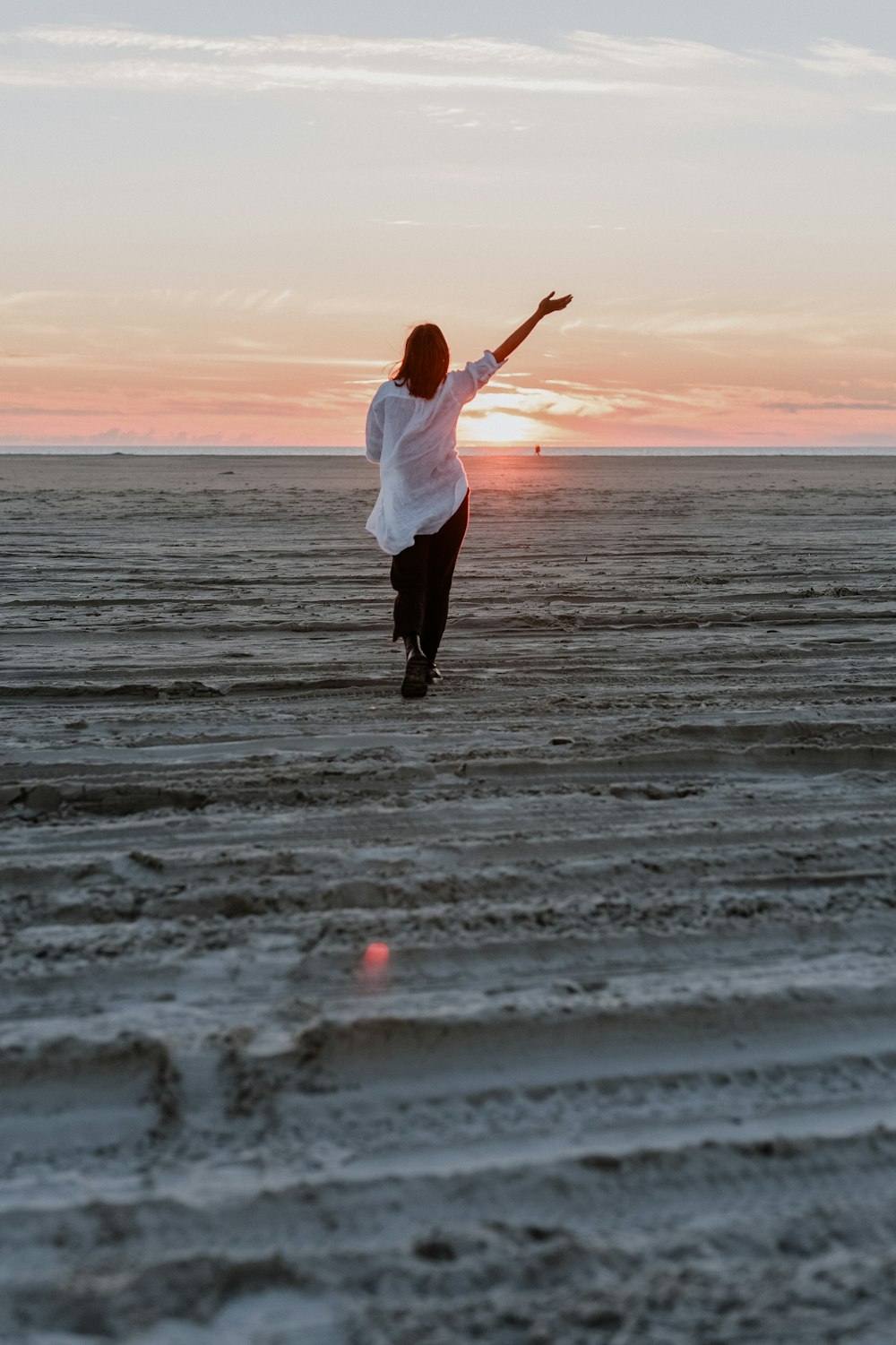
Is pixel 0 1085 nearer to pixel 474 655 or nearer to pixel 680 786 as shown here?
pixel 680 786

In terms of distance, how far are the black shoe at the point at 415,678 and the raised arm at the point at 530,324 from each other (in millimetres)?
1487

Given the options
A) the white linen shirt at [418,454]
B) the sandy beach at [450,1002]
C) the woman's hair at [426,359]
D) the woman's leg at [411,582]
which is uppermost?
the woman's hair at [426,359]

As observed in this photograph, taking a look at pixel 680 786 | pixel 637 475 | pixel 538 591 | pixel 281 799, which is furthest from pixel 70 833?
pixel 637 475

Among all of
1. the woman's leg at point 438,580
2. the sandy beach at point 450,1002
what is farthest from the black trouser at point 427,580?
the sandy beach at point 450,1002

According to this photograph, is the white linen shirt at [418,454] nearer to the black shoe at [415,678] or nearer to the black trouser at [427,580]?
the black trouser at [427,580]

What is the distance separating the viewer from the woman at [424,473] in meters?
5.41

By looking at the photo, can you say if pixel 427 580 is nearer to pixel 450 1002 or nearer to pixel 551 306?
pixel 551 306

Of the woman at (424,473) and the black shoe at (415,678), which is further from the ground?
the woman at (424,473)

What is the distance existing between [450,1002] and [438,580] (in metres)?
3.48

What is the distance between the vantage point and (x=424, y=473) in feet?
18.5

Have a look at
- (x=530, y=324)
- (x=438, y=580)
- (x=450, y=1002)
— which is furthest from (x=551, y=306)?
(x=450, y=1002)

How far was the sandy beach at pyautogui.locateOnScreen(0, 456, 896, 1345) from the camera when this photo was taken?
1.74 metres

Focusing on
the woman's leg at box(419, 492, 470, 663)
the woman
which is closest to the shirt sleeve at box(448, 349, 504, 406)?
the woman

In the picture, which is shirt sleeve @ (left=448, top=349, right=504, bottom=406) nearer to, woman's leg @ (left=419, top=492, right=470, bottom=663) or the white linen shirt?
the white linen shirt
